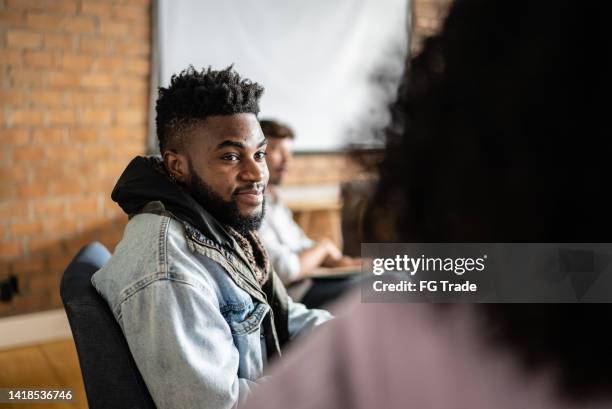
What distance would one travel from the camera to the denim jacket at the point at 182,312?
86 cm

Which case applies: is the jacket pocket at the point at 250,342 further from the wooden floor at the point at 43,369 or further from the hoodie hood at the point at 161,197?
the wooden floor at the point at 43,369

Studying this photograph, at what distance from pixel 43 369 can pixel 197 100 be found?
0.78 m

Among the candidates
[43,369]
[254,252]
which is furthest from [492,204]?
[43,369]

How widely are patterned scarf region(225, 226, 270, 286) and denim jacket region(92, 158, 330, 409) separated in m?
0.10

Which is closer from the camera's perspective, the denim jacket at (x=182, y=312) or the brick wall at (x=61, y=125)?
the denim jacket at (x=182, y=312)

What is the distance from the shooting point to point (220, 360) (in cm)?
90

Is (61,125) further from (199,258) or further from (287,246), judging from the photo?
(199,258)

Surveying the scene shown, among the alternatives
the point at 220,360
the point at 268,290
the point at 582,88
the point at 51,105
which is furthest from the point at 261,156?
the point at 51,105

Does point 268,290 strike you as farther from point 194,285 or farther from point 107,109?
point 107,109

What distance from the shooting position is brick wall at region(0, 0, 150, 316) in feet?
8.05

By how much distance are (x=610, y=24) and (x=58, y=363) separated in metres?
1.44

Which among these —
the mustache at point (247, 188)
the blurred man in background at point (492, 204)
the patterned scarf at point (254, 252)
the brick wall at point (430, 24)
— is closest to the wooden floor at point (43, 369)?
the patterned scarf at point (254, 252)

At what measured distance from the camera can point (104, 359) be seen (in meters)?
0.90

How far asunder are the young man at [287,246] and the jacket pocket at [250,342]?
0.75 metres
